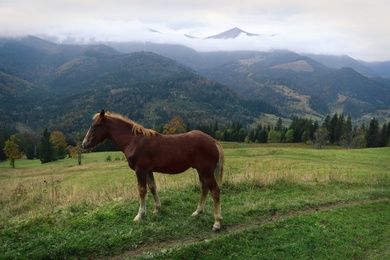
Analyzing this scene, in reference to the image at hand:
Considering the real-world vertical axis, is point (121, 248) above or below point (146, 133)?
below

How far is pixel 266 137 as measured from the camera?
358 feet

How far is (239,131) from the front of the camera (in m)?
117

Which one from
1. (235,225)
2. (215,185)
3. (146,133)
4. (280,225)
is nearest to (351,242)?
(280,225)

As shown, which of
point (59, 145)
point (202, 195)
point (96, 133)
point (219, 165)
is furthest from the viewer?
point (59, 145)

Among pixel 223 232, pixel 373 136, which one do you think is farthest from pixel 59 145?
pixel 373 136

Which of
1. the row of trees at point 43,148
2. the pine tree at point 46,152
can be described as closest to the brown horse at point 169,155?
the row of trees at point 43,148

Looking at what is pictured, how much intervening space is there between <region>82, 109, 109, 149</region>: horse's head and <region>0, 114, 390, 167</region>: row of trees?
2398 inches

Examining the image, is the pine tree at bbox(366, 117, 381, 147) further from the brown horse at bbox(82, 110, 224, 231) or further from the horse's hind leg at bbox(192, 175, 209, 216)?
the brown horse at bbox(82, 110, 224, 231)

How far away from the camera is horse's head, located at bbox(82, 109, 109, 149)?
31.6 feet

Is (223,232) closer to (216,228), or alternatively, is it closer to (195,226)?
(216,228)

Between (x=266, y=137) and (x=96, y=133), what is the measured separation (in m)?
104

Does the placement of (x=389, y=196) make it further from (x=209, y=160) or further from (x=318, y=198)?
(x=209, y=160)

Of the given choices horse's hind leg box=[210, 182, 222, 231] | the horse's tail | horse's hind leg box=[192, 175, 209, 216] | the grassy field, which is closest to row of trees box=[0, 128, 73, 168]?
the grassy field

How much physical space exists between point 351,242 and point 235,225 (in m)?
3.43
